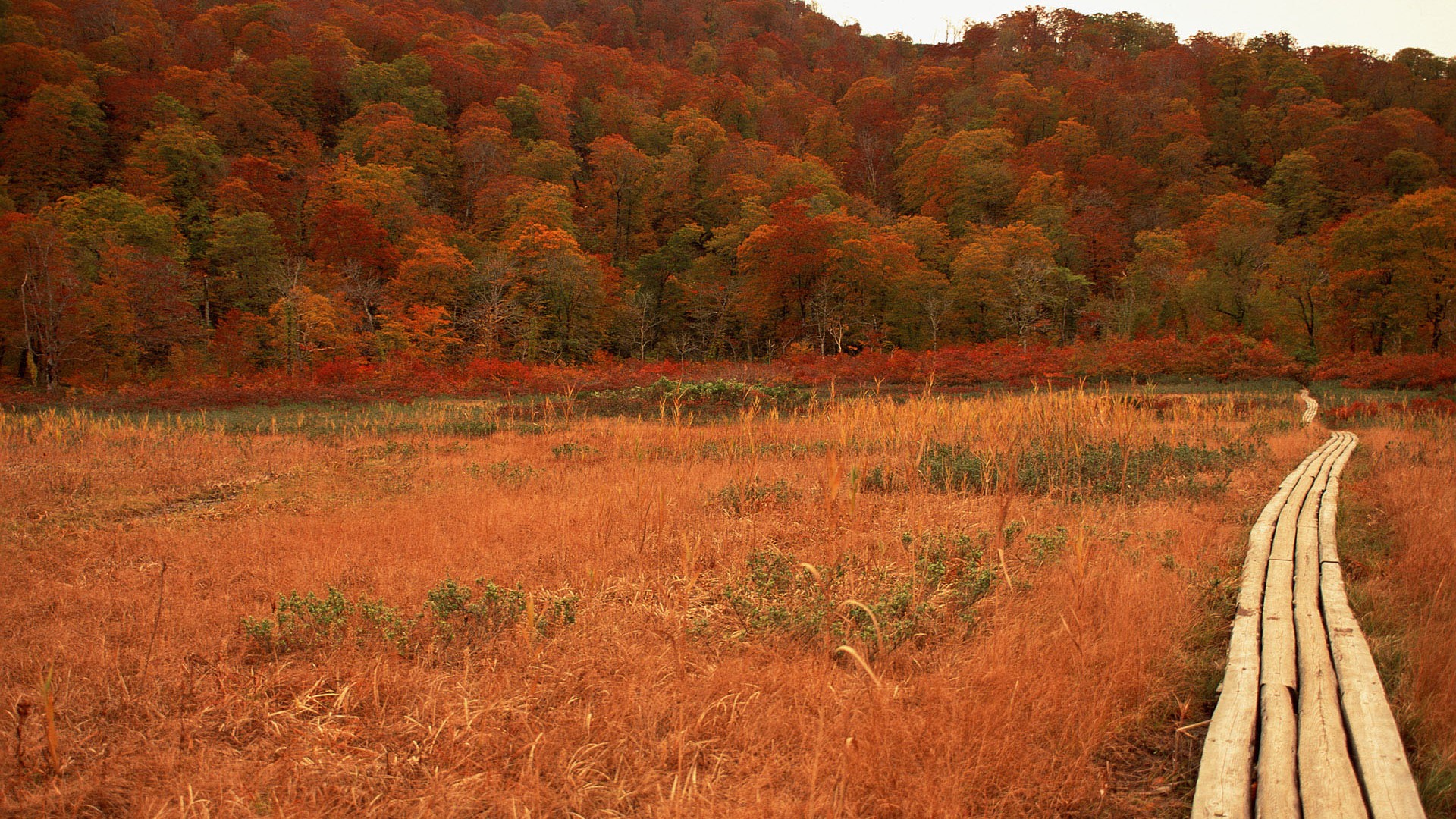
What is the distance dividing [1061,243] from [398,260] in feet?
161

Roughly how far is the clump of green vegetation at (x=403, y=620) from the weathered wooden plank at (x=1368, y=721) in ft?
11.6

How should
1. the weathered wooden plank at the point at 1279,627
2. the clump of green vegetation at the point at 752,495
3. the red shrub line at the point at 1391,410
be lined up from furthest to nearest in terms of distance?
the red shrub line at the point at 1391,410
the clump of green vegetation at the point at 752,495
the weathered wooden plank at the point at 1279,627

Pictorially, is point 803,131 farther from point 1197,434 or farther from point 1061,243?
point 1197,434

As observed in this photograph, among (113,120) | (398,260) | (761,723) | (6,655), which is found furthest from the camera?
(113,120)

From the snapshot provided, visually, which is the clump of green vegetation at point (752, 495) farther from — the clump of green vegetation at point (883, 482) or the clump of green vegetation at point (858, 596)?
the clump of green vegetation at point (858, 596)

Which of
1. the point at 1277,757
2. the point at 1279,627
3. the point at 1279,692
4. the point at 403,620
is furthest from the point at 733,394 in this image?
the point at 1277,757

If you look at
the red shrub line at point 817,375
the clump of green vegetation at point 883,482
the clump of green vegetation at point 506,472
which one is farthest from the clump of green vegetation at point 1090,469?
the red shrub line at point 817,375

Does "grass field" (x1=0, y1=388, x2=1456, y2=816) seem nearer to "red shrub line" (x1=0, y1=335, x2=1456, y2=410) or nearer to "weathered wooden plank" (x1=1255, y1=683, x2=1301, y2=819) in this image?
"weathered wooden plank" (x1=1255, y1=683, x2=1301, y2=819)

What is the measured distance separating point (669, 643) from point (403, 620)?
5.27ft

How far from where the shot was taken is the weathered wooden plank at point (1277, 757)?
7.83 feet

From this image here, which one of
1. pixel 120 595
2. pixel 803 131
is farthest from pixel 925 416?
pixel 803 131

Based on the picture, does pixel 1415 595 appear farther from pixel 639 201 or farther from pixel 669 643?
pixel 639 201

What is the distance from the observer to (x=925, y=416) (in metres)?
9.19

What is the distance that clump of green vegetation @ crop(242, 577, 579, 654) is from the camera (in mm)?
3971
